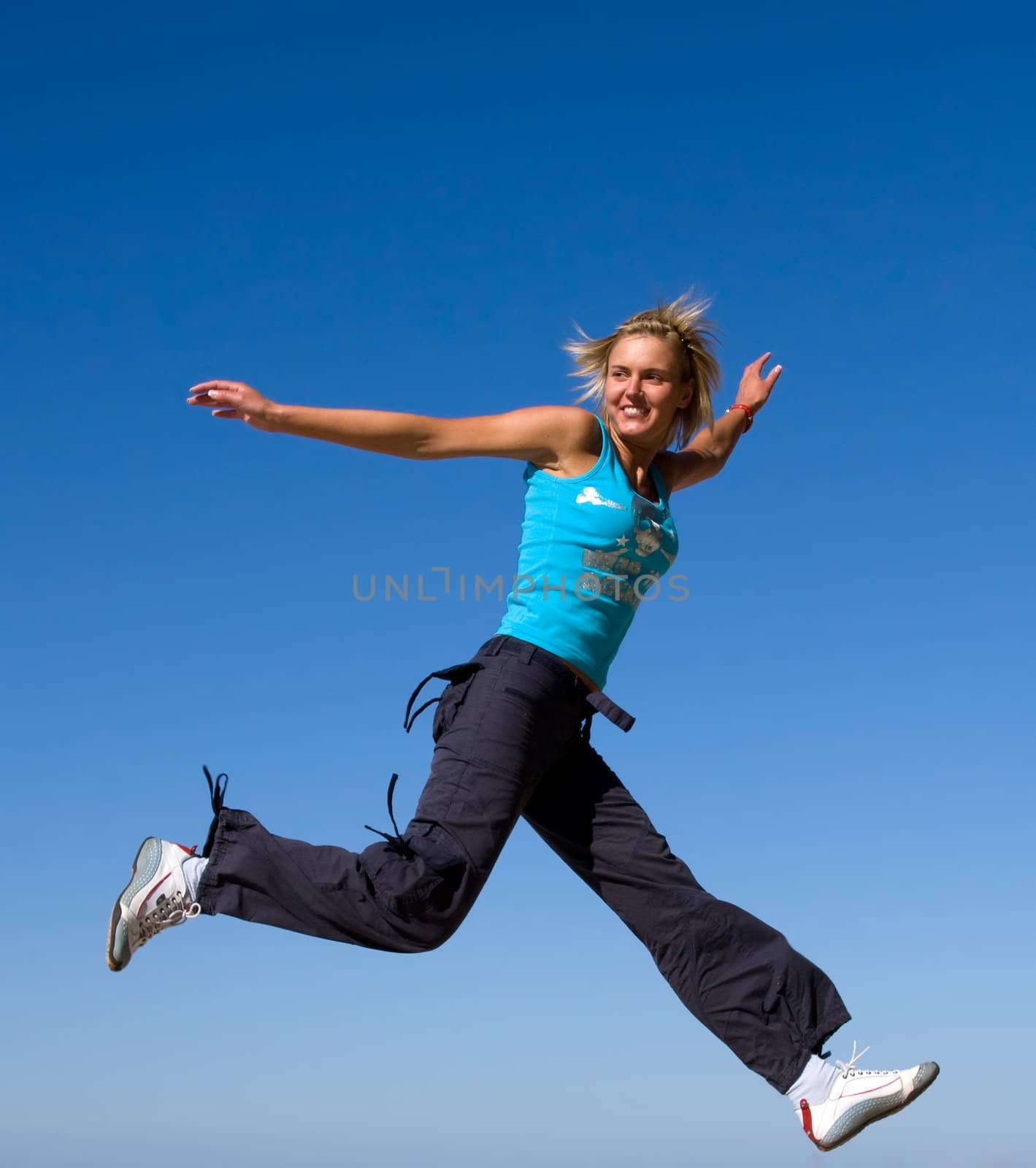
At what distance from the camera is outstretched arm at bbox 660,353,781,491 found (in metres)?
5.90

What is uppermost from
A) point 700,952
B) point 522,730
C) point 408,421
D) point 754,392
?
point 754,392

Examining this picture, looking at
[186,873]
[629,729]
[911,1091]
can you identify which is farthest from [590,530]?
[911,1091]

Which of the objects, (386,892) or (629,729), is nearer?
Answer: (386,892)

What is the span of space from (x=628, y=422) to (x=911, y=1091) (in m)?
2.75

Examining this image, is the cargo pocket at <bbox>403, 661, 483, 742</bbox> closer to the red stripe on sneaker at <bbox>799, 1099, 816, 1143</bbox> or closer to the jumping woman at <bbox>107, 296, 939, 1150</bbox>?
the jumping woman at <bbox>107, 296, 939, 1150</bbox>

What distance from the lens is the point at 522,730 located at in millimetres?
4949

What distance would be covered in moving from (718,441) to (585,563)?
1.38 m

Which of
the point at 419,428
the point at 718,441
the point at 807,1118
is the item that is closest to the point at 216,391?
the point at 419,428

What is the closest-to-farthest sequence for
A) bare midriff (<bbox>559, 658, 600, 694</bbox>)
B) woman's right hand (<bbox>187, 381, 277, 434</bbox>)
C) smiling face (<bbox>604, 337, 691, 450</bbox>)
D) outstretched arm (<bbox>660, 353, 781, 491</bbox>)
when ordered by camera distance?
woman's right hand (<bbox>187, 381, 277, 434</bbox>), bare midriff (<bbox>559, 658, 600, 694</bbox>), smiling face (<bbox>604, 337, 691, 450</bbox>), outstretched arm (<bbox>660, 353, 781, 491</bbox>)

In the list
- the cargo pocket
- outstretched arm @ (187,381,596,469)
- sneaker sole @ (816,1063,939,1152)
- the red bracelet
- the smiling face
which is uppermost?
the red bracelet

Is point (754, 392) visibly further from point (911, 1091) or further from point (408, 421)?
point (911, 1091)

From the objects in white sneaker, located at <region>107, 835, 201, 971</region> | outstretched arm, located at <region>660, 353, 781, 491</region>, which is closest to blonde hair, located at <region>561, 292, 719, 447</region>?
outstretched arm, located at <region>660, 353, 781, 491</region>

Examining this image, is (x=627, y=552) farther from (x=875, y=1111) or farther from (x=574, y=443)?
(x=875, y=1111)

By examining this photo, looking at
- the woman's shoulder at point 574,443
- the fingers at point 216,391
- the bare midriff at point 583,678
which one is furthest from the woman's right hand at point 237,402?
the bare midriff at point 583,678
